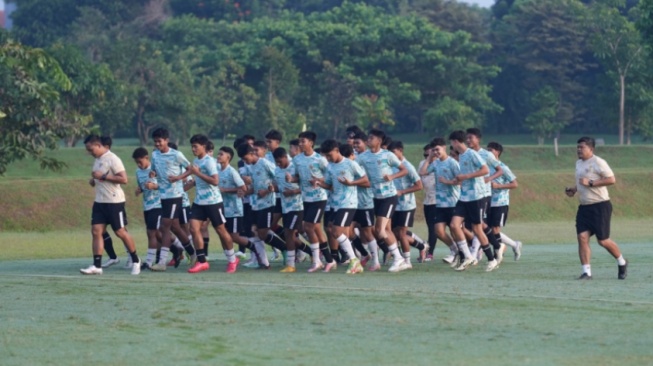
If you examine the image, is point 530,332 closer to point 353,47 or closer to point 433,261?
point 433,261

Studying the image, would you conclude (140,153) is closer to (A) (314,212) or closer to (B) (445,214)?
(A) (314,212)

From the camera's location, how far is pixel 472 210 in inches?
720

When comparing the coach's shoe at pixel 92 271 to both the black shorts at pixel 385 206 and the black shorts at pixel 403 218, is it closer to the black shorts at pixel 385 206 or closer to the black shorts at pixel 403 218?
the black shorts at pixel 385 206

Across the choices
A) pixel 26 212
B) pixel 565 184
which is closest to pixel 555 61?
pixel 565 184

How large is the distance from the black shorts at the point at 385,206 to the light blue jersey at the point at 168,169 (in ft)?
9.18

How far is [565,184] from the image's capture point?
40500 mm

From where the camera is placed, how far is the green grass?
10516 mm

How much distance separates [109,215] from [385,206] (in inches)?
153

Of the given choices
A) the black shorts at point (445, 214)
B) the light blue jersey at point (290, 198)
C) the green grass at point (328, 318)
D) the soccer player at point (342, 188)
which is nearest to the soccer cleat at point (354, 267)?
the soccer player at point (342, 188)

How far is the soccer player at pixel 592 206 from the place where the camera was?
1647 cm

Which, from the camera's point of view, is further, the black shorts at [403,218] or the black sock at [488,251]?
the black shorts at [403,218]

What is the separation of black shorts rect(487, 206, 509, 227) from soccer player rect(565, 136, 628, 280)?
121 inches

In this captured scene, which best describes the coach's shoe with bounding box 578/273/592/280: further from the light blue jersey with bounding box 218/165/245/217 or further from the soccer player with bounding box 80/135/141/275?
the soccer player with bounding box 80/135/141/275

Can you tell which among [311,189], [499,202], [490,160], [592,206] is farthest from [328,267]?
[592,206]
